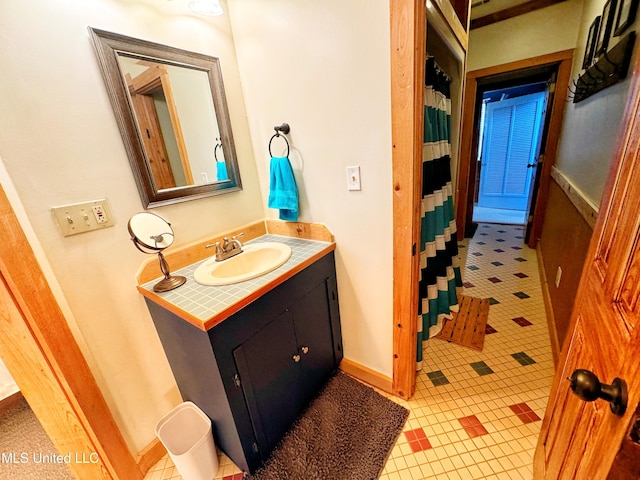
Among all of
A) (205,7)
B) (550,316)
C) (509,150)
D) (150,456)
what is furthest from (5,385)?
(509,150)

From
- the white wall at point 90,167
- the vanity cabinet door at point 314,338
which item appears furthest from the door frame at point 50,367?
the vanity cabinet door at point 314,338

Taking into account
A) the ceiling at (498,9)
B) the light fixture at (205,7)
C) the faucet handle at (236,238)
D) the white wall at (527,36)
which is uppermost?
the ceiling at (498,9)

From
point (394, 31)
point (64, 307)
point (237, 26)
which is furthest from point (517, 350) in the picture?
point (237, 26)

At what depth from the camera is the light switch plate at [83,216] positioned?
0.95m

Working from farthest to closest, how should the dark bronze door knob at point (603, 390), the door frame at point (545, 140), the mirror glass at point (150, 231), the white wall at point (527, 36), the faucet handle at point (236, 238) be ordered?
1. the door frame at point (545, 140)
2. the white wall at point (527, 36)
3. the faucet handle at point (236, 238)
4. the mirror glass at point (150, 231)
5. the dark bronze door knob at point (603, 390)

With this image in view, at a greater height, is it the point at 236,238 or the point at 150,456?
the point at 236,238

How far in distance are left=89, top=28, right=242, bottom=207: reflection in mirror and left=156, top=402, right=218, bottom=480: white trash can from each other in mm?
996

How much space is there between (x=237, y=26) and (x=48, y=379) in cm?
176

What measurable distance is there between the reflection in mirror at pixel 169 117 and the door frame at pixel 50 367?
45 centimetres

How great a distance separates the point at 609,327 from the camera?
514 mm

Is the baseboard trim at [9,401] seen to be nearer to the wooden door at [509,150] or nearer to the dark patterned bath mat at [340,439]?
the dark patterned bath mat at [340,439]

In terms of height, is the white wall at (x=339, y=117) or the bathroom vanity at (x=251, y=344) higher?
the white wall at (x=339, y=117)

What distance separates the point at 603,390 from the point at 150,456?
1728 mm

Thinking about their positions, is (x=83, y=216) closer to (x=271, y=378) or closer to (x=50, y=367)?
(x=50, y=367)
